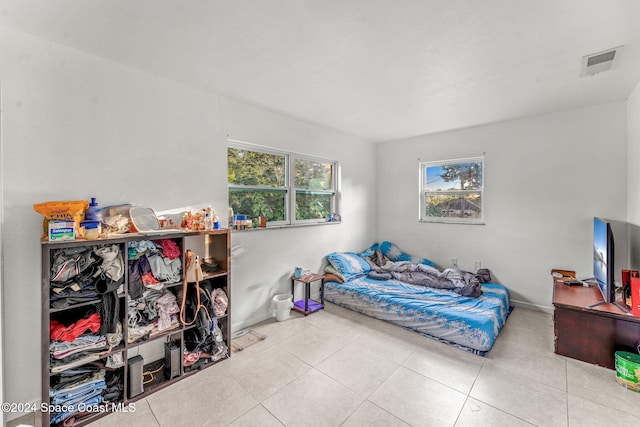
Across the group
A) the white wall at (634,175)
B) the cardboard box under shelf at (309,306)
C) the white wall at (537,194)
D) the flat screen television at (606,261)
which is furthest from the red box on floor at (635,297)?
the cardboard box under shelf at (309,306)

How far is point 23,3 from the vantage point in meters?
1.53

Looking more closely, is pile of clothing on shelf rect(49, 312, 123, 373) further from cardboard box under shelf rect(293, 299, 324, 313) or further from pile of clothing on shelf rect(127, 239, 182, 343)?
cardboard box under shelf rect(293, 299, 324, 313)

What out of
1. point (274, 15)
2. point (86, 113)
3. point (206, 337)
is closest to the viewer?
point (274, 15)

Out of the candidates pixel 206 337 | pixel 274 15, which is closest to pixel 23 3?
pixel 274 15

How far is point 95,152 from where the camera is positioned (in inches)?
81.7

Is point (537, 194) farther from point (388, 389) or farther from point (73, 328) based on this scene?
point (73, 328)

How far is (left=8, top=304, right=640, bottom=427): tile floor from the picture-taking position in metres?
1.77

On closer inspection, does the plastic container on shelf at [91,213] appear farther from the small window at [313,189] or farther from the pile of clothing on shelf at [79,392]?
the small window at [313,189]

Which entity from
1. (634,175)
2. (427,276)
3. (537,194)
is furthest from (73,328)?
(634,175)

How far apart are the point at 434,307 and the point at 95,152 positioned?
347cm

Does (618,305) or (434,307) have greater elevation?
(618,305)

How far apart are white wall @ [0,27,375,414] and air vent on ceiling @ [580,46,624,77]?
301 centimetres

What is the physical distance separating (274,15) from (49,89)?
5.57ft

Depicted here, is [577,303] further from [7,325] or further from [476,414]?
[7,325]
